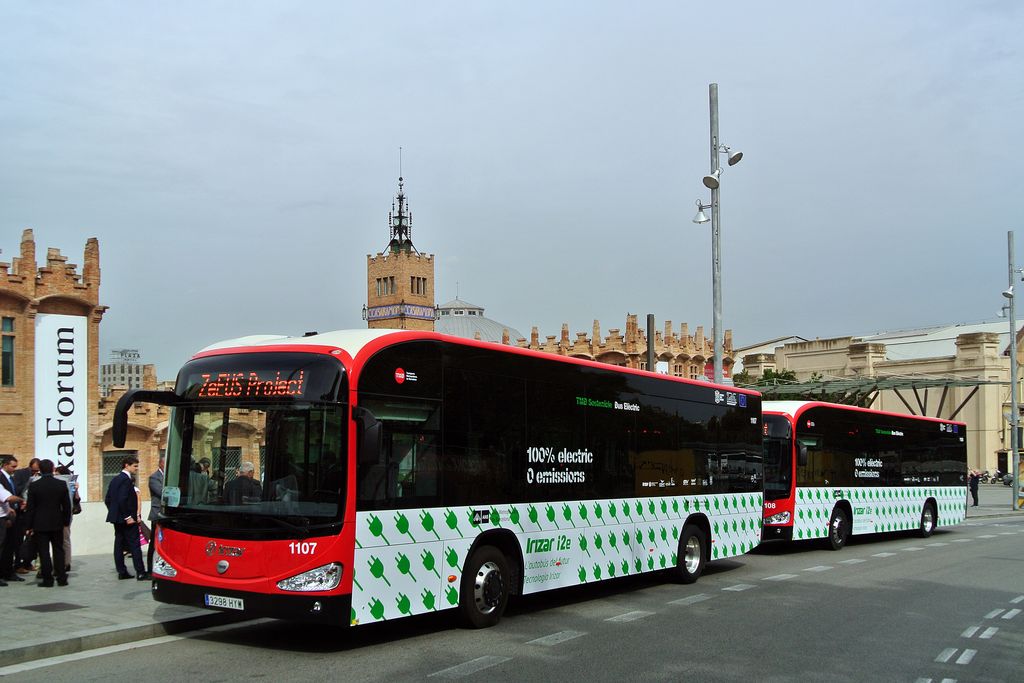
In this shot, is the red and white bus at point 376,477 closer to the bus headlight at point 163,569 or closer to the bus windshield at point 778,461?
the bus headlight at point 163,569

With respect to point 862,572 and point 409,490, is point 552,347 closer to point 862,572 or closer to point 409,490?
point 862,572

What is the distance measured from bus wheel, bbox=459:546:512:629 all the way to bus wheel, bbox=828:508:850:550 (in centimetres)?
1211

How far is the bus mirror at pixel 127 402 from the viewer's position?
361 inches

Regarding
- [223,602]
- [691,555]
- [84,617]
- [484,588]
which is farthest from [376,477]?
[691,555]

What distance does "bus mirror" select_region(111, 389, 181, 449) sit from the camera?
30.1ft

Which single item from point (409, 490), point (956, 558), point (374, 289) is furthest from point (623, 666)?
point (374, 289)

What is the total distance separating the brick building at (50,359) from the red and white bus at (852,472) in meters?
28.9

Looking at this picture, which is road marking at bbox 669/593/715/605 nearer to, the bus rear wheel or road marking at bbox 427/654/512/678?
road marking at bbox 427/654/512/678

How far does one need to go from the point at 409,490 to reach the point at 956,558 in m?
13.9

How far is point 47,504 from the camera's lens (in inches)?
489

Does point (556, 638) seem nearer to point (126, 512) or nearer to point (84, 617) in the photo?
point (84, 617)

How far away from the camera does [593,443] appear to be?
12.7m

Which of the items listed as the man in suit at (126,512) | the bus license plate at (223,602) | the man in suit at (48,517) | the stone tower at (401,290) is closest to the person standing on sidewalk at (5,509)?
the man in suit at (48,517)

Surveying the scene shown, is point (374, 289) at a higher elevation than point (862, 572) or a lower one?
higher
